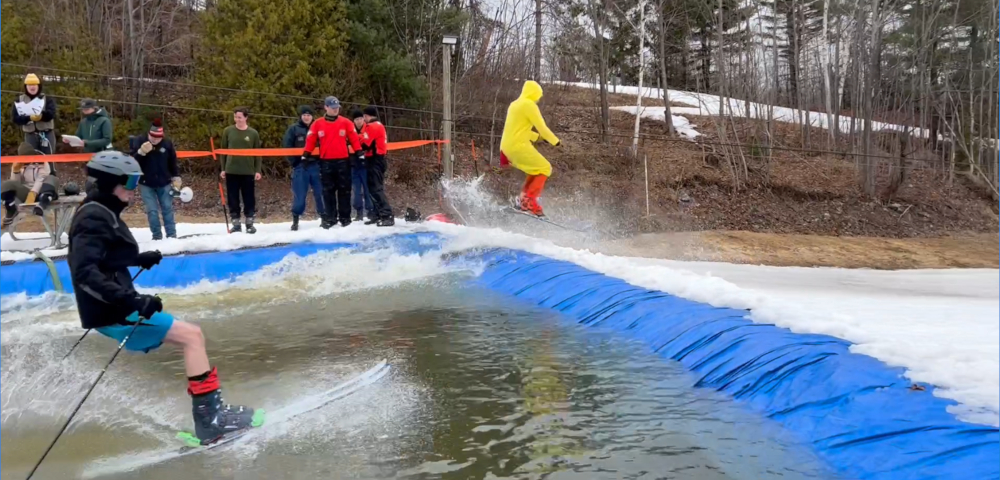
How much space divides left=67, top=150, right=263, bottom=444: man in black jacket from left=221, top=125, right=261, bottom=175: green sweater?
616cm

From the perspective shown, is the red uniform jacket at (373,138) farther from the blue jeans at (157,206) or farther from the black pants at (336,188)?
the blue jeans at (157,206)

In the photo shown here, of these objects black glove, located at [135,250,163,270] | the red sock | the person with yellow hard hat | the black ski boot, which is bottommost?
the black ski boot

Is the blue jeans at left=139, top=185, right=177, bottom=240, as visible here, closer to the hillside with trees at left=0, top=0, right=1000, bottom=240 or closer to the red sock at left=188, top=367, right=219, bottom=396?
the red sock at left=188, top=367, right=219, bottom=396

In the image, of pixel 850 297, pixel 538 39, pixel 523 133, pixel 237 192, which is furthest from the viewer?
pixel 538 39

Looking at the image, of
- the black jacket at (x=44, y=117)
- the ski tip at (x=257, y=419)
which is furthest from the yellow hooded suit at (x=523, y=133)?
the ski tip at (x=257, y=419)

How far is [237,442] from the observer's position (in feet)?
13.0

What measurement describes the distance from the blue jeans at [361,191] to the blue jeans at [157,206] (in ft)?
8.03

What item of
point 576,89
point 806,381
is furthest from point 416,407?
point 576,89

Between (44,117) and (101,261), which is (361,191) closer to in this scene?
(44,117)

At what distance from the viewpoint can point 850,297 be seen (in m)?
8.48

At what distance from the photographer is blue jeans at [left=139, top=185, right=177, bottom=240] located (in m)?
9.42

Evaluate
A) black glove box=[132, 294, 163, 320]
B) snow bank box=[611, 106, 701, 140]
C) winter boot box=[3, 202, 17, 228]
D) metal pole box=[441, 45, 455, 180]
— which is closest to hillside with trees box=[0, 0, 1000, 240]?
snow bank box=[611, 106, 701, 140]

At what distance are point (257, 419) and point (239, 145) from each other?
647cm

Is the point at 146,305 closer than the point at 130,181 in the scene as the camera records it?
Yes
